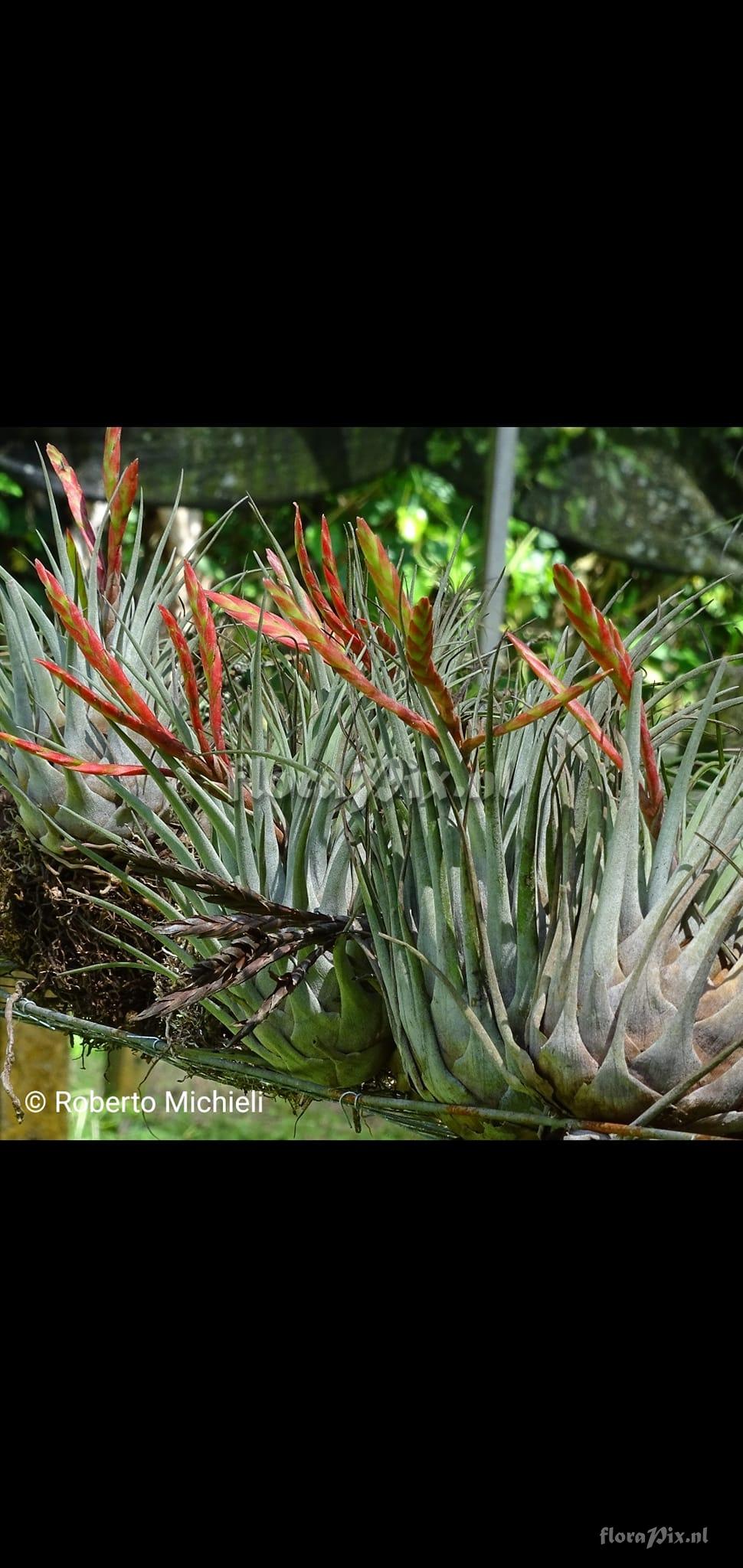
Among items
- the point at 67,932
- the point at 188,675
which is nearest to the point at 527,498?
the point at 67,932

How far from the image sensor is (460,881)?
0.41 m

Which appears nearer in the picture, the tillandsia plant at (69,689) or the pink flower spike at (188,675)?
the pink flower spike at (188,675)

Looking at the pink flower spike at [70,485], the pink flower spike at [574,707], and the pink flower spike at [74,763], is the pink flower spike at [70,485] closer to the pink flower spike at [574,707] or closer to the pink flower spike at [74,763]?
the pink flower spike at [74,763]

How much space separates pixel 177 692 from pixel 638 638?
233 millimetres

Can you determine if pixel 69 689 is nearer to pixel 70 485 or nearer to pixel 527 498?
pixel 70 485

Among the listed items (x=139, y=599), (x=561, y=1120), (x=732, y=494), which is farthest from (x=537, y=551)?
(x=561, y=1120)

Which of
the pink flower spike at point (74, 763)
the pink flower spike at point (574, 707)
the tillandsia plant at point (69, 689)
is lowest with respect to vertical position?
the pink flower spike at point (574, 707)

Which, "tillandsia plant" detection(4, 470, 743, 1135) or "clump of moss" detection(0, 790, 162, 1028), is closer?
"tillandsia plant" detection(4, 470, 743, 1135)

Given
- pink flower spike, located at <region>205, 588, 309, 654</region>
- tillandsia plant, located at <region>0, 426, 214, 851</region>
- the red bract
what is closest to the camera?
the red bract

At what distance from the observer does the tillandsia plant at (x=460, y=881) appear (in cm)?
37

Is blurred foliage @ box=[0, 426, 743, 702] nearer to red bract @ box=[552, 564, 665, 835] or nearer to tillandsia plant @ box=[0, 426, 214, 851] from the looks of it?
tillandsia plant @ box=[0, 426, 214, 851]

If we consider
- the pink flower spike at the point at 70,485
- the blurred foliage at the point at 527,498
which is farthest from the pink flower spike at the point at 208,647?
the blurred foliage at the point at 527,498

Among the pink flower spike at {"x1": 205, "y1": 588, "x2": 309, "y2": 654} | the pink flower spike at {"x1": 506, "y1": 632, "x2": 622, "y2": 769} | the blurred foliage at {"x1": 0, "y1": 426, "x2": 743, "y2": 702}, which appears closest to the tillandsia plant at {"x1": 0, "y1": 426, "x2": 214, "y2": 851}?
the pink flower spike at {"x1": 205, "y1": 588, "x2": 309, "y2": 654}

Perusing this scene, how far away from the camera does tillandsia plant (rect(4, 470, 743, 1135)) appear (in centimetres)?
37
